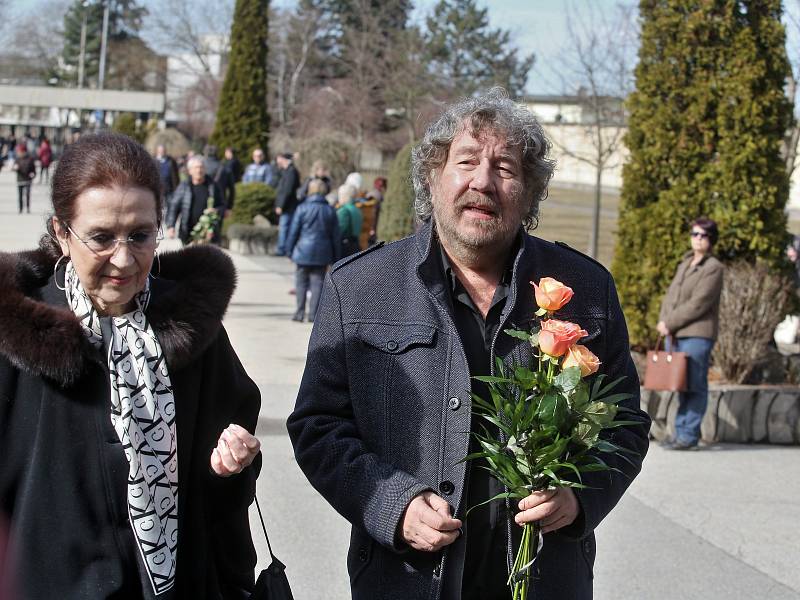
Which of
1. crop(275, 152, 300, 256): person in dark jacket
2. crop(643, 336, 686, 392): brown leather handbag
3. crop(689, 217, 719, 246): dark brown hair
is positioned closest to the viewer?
crop(643, 336, 686, 392): brown leather handbag

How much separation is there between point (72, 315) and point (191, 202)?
1100cm

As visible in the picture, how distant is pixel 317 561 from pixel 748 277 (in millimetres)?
5236

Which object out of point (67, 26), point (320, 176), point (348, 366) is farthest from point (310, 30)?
point (348, 366)

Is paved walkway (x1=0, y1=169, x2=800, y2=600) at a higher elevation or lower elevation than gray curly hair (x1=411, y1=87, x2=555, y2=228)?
lower

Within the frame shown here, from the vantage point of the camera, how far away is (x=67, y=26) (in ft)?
274

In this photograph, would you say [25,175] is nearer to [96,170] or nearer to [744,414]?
[744,414]

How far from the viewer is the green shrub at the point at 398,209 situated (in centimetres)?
1700

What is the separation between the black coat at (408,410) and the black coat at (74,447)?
1.10 feet

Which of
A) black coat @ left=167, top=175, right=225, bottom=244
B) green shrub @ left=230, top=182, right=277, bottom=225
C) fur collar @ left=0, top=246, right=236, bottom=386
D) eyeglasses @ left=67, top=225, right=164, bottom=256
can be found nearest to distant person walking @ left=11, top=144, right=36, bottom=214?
green shrub @ left=230, top=182, right=277, bottom=225

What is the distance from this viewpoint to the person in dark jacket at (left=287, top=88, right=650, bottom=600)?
9.39 feet

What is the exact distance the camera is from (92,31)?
84.2m

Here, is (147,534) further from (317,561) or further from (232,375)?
(317,561)

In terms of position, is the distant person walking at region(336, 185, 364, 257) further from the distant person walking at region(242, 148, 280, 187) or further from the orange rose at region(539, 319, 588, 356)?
the orange rose at region(539, 319, 588, 356)

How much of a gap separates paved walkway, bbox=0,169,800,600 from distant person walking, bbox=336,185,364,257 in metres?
5.28
